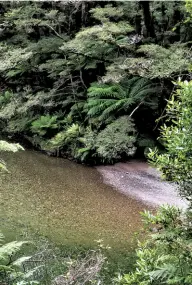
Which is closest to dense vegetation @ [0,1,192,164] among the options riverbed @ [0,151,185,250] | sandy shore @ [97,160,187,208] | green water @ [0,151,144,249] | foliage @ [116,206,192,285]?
sandy shore @ [97,160,187,208]

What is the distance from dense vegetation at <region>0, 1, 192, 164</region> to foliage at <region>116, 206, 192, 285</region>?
255 inches

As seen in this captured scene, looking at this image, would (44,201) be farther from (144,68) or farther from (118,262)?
(144,68)

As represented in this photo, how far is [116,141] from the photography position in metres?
9.94

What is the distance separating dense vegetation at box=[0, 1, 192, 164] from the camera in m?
10.1

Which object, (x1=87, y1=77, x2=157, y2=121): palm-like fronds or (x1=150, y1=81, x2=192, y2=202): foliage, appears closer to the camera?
(x1=150, y1=81, x2=192, y2=202): foliage

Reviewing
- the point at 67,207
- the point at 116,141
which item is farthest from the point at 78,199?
the point at 116,141

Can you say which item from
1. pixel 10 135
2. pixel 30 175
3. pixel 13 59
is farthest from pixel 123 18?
pixel 30 175

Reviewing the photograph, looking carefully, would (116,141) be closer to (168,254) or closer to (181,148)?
(168,254)

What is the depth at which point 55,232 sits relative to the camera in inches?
241

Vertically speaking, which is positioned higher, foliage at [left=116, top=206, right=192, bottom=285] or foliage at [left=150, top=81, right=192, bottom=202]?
foliage at [left=150, top=81, right=192, bottom=202]

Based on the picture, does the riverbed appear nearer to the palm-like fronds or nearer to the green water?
the green water

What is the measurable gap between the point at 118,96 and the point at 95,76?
8.45 feet

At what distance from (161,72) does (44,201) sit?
4.07 m

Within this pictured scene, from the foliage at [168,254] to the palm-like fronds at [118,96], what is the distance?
26.4 ft
